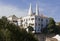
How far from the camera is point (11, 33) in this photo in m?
24.8

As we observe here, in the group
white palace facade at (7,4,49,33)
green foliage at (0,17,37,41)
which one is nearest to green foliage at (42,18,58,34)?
white palace facade at (7,4,49,33)

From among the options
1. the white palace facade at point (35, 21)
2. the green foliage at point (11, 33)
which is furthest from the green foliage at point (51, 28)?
the green foliage at point (11, 33)

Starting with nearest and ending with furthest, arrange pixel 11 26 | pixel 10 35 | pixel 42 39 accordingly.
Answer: pixel 10 35 → pixel 11 26 → pixel 42 39

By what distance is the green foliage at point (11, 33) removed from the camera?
78.4 feet

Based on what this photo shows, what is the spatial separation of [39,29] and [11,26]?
41935 mm

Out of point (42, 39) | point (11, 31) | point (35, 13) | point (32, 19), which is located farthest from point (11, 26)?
point (35, 13)

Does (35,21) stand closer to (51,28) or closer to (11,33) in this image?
(51,28)

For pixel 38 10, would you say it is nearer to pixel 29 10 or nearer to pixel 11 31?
pixel 29 10

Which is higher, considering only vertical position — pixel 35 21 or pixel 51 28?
pixel 35 21

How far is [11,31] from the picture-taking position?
25312 millimetres

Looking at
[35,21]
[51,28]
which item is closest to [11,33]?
[51,28]

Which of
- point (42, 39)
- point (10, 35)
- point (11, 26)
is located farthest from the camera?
point (42, 39)

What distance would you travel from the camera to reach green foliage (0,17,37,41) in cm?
2391

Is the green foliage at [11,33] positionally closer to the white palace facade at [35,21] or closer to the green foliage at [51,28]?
the green foliage at [51,28]
